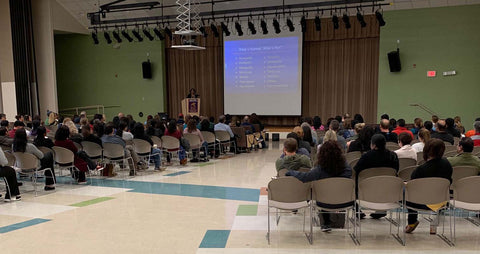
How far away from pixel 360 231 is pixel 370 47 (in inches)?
462

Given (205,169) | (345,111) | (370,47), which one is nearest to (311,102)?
(345,111)

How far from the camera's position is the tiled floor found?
405 centimetres

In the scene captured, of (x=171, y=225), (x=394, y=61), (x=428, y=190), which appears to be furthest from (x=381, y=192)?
(x=394, y=61)

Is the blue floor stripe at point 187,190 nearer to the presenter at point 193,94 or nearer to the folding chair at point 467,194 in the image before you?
the folding chair at point 467,194

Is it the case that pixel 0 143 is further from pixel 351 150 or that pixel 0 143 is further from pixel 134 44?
pixel 134 44

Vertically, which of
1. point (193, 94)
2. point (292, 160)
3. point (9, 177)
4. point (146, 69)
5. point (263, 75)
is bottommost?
point (9, 177)

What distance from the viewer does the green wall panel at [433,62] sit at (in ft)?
42.9

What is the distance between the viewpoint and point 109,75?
1848 centimetres

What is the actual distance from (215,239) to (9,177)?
12.5 ft

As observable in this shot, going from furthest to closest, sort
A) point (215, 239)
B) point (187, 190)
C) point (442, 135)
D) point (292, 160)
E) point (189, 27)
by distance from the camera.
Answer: point (189, 27)
point (442, 135)
point (187, 190)
point (292, 160)
point (215, 239)

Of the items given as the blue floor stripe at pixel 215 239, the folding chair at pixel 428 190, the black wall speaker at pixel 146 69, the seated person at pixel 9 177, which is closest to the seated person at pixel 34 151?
the seated person at pixel 9 177

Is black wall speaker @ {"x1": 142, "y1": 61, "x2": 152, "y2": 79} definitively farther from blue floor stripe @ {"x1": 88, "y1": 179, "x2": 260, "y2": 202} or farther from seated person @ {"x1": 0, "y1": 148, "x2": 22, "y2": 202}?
seated person @ {"x1": 0, "y1": 148, "x2": 22, "y2": 202}

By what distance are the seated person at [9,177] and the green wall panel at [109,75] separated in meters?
11.8

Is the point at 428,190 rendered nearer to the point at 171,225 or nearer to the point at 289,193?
the point at 289,193
